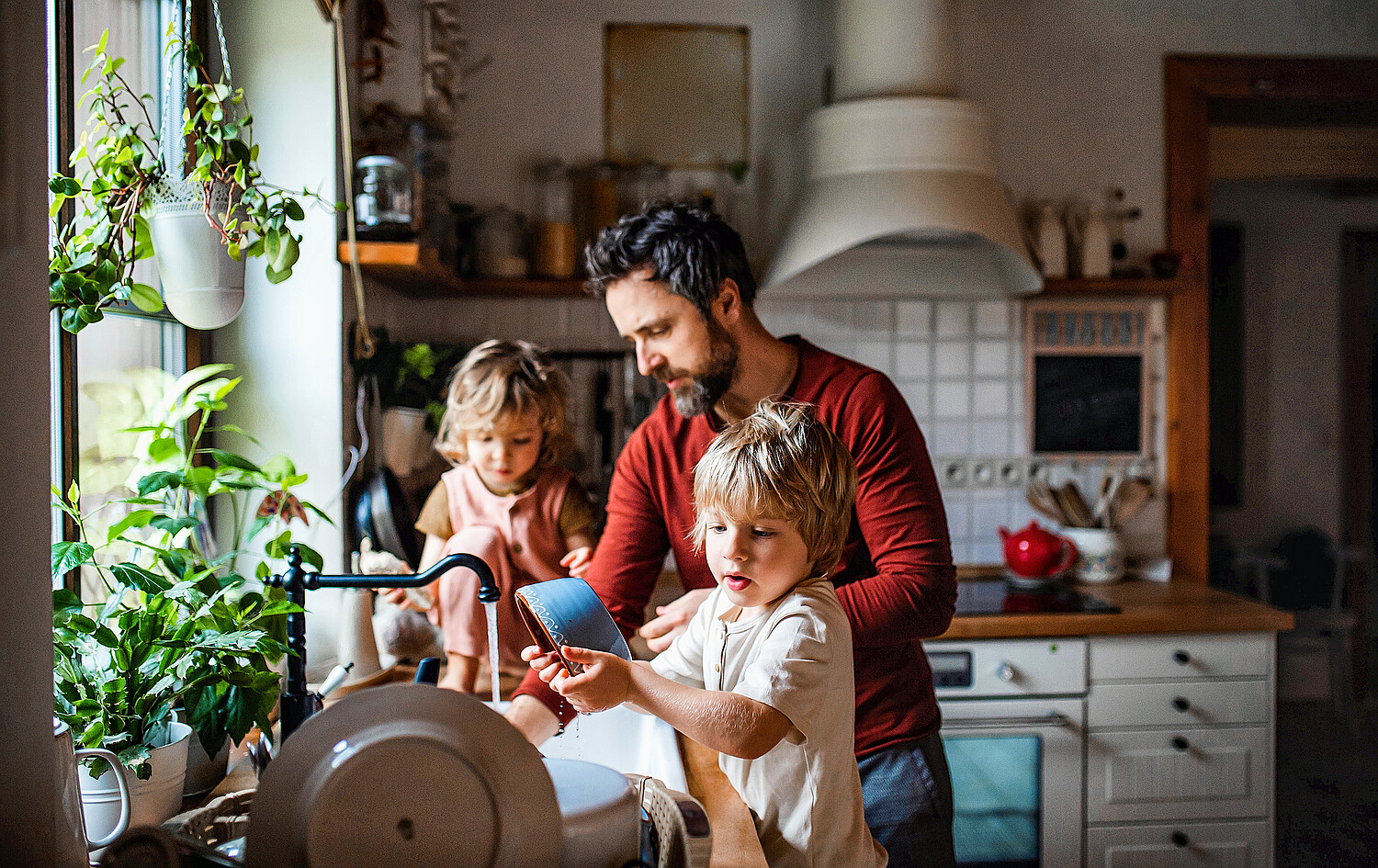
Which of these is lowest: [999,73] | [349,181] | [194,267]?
[194,267]

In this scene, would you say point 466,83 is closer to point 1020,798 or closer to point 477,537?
point 477,537

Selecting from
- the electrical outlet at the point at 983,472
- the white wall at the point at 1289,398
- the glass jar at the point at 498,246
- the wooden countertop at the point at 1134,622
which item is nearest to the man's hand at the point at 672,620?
the wooden countertop at the point at 1134,622

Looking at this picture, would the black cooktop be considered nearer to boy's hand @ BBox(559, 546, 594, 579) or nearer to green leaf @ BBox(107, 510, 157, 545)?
boy's hand @ BBox(559, 546, 594, 579)

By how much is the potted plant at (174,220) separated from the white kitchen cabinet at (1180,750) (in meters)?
2.01

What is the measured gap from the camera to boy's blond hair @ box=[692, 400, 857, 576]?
84cm

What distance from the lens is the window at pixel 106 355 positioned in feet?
4.24

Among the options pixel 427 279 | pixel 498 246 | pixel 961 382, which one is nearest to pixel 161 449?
pixel 427 279

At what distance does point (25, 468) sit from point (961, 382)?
2.54 meters

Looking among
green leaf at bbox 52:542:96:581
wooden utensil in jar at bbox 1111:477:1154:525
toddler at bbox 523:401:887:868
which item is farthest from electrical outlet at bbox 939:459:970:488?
green leaf at bbox 52:542:96:581

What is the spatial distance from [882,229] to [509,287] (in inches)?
39.4

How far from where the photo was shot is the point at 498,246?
2.60 metres

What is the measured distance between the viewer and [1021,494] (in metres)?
2.86

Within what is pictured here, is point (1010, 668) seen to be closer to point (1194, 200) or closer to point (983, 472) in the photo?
point (983, 472)

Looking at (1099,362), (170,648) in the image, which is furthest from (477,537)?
(1099,362)
